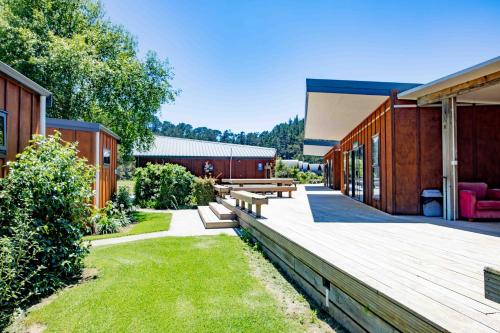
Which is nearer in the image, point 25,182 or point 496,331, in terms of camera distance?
point 496,331

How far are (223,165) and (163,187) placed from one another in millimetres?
9651

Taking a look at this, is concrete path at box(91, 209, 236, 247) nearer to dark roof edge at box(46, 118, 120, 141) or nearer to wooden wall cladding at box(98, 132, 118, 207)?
wooden wall cladding at box(98, 132, 118, 207)

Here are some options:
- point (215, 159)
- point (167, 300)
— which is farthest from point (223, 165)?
point (167, 300)

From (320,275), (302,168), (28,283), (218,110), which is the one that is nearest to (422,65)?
(320,275)

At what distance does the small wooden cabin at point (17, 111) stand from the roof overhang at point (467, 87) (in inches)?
271

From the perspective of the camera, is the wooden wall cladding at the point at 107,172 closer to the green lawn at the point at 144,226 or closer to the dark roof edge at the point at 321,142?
the green lawn at the point at 144,226

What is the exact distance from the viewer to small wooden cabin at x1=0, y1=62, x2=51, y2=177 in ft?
13.3

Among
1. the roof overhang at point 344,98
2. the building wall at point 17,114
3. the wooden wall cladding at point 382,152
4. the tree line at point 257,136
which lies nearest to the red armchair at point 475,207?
the wooden wall cladding at point 382,152

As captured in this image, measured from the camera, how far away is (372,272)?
2646mm

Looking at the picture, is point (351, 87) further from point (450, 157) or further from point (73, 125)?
point (73, 125)

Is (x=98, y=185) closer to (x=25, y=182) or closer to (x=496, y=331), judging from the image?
(x=25, y=182)

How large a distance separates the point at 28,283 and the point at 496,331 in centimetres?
432

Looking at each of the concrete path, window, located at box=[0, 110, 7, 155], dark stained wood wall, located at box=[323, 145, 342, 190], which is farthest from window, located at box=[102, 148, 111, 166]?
dark stained wood wall, located at box=[323, 145, 342, 190]

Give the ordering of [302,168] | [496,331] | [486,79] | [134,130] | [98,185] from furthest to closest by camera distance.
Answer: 1. [302,168]
2. [134,130]
3. [98,185]
4. [486,79]
5. [496,331]
